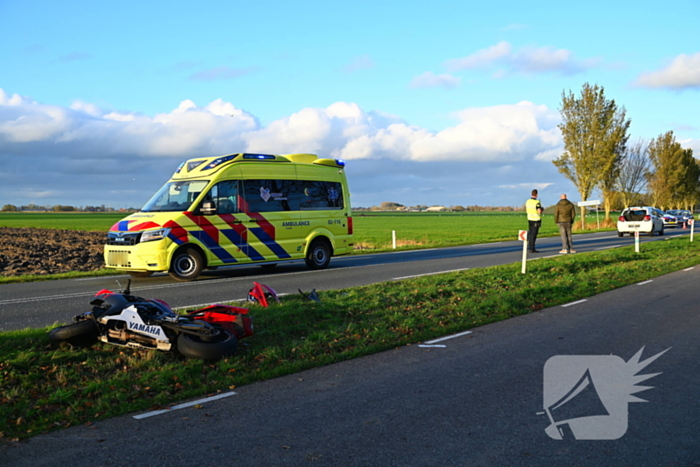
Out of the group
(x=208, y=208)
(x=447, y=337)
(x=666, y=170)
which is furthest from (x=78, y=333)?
(x=666, y=170)

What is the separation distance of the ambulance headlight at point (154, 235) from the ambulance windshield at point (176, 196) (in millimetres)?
770

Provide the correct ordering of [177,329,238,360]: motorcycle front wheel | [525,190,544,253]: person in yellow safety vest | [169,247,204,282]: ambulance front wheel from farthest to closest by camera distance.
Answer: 1. [525,190,544,253]: person in yellow safety vest
2. [169,247,204,282]: ambulance front wheel
3. [177,329,238,360]: motorcycle front wheel

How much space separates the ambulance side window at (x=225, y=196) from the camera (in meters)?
14.0

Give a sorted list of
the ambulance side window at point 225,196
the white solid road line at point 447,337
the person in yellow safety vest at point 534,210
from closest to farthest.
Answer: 1. the white solid road line at point 447,337
2. the ambulance side window at point 225,196
3. the person in yellow safety vest at point 534,210

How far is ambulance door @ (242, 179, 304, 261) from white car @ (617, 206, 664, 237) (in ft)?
76.0

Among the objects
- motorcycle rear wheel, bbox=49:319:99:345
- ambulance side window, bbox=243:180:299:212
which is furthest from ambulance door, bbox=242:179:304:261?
motorcycle rear wheel, bbox=49:319:99:345

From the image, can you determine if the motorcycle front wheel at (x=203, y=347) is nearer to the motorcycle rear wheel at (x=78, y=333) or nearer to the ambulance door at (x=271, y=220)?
the motorcycle rear wheel at (x=78, y=333)

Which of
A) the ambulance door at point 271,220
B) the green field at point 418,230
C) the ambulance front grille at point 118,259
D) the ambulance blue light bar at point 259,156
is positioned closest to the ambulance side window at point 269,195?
the ambulance door at point 271,220

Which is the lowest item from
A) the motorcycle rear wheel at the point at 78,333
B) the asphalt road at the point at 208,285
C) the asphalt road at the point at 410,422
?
the asphalt road at the point at 410,422

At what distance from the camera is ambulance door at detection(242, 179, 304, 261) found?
14.5 metres

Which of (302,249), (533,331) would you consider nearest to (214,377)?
(533,331)

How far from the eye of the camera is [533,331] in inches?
313

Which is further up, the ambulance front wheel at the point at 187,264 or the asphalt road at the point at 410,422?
the ambulance front wheel at the point at 187,264

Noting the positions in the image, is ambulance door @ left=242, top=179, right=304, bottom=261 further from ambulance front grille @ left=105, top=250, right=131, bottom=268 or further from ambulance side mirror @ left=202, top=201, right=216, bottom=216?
ambulance front grille @ left=105, top=250, right=131, bottom=268
